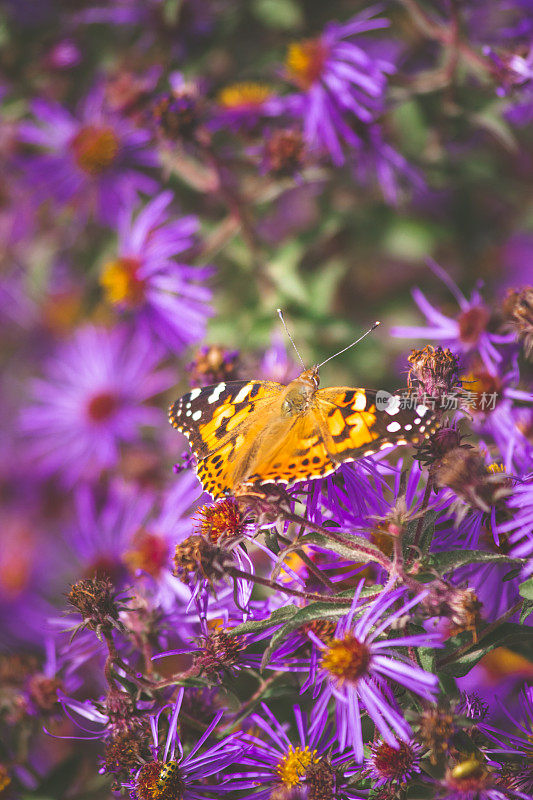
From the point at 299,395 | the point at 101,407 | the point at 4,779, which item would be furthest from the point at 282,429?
the point at 101,407

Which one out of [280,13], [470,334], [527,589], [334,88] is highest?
[280,13]

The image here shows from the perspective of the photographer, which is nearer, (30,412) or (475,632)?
(475,632)

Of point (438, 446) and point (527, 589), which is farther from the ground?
point (438, 446)

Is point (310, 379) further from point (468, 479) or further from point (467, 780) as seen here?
→ point (467, 780)

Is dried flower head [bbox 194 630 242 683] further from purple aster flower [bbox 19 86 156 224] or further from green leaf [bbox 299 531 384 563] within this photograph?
purple aster flower [bbox 19 86 156 224]

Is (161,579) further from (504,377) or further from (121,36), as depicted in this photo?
(121,36)

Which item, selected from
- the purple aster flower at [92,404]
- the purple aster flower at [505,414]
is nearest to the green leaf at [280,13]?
the purple aster flower at [92,404]

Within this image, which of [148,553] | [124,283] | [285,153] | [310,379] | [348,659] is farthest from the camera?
[124,283]

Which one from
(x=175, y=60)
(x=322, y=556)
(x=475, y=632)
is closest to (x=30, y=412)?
(x=175, y=60)
